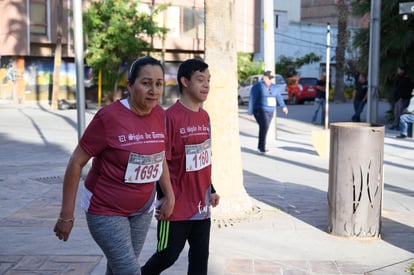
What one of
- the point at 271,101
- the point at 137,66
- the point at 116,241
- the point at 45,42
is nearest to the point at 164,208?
the point at 116,241

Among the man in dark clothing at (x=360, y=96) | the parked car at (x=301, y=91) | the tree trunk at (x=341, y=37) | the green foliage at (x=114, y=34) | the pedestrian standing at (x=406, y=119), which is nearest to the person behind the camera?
the pedestrian standing at (x=406, y=119)

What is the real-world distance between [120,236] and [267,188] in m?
6.42

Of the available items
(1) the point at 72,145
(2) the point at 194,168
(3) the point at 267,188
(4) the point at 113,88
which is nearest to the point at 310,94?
(4) the point at 113,88

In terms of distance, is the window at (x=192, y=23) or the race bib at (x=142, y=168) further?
the window at (x=192, y=23)

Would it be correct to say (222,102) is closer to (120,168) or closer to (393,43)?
(120,168)

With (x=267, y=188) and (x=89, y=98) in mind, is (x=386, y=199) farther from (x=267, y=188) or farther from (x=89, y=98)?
(x=89, y=98)

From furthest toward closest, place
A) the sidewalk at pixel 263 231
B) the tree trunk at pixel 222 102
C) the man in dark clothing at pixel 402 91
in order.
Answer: the man in dark clothing at pixel 402 91, the tree trunk at pixel 222 102, the sidewalk at pixel 263 231

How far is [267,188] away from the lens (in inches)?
394

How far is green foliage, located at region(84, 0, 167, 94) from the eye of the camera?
35.7 m

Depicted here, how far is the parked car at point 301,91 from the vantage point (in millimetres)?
39750

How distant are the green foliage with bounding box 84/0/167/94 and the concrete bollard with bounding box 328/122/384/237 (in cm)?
2975

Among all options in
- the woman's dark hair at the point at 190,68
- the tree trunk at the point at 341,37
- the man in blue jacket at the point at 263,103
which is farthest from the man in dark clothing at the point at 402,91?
the tree trunk at the point at 341,37

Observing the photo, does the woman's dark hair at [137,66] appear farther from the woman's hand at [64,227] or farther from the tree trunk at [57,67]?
the tree trunk at [57,67]

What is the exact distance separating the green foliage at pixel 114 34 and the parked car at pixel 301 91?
884 cm
